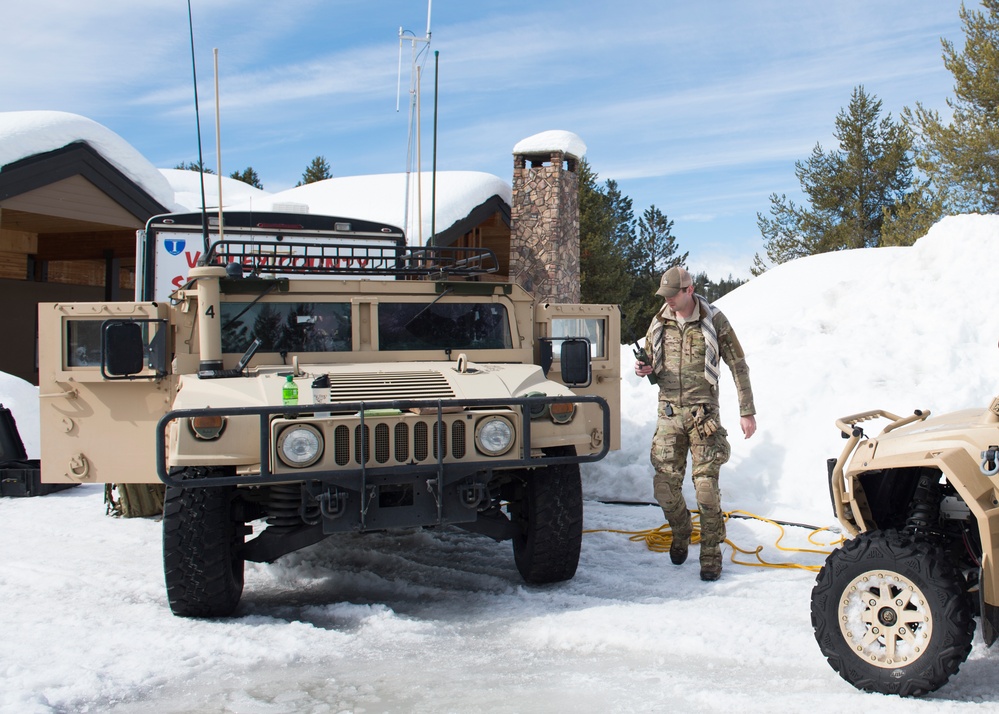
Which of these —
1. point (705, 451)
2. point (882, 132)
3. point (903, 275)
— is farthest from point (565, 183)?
point (882, 132)

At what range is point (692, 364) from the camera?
6227mm

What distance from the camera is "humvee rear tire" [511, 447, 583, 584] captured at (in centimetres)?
557

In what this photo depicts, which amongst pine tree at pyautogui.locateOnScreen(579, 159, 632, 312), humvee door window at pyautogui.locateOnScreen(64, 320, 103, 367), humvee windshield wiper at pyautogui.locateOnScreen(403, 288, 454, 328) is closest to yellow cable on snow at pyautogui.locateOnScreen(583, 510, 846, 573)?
humvee windshield wiper at pyautogui.locateOnScreen(403, 288, 454, 328)

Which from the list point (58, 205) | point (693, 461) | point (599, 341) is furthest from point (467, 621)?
point (58, 205)

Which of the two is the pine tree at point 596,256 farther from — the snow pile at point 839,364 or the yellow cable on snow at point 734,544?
the yellow cable on snow at point 734,544

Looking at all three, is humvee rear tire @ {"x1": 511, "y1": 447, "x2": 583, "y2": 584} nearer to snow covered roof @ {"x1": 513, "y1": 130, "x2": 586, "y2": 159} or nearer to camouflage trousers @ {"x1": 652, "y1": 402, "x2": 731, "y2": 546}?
camouflage trousers @ {"x1": 652, "y1": 402, "x2": 731, "y2": 546}

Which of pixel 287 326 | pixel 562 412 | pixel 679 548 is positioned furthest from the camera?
pixel 679 548

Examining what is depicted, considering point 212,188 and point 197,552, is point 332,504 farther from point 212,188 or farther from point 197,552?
point 212,188

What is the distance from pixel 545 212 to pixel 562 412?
13.6m

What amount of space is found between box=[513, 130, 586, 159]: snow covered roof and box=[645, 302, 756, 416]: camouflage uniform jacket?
1271 centimetres

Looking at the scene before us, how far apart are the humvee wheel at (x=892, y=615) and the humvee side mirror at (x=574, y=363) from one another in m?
2.59

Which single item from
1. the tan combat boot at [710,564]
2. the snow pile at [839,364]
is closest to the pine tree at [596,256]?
the snow pile at [839,364]

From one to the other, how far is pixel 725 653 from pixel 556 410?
1.65 metres

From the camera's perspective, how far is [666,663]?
4305 millimetres
